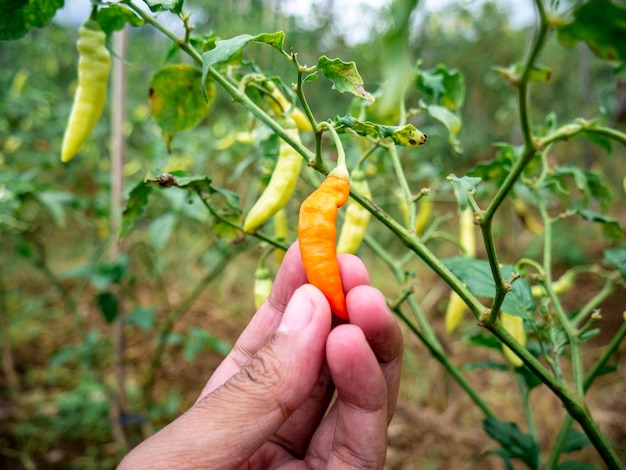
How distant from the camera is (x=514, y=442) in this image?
81 cm

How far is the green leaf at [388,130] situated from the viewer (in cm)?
56

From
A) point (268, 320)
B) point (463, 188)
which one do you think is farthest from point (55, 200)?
point (463, 188)

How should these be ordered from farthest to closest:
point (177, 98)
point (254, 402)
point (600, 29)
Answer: point (177, 98), point (254, 402), point (600, 29)

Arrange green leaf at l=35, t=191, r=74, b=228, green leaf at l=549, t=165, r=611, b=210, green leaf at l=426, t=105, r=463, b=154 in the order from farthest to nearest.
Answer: green leaf at l=35, t=191, r=74, b=228 → green leaf at l=549, t=165, r=611, b=210 → green leaf at l=426, t=105, r=463, b=154

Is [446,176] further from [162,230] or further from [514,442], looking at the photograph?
[162,230]

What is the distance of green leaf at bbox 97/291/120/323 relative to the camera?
1.23 meters

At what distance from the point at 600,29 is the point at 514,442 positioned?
693 mm

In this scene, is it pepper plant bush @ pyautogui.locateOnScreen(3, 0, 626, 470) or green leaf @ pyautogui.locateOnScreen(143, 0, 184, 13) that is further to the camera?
green leaf @ pyautogui.locateOnScreen(143, 0, 184, 13)

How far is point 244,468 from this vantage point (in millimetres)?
708

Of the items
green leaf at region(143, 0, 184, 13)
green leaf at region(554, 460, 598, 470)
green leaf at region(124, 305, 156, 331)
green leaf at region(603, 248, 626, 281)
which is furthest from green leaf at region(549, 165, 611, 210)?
green leaf at region(124, 305, 156, 331)

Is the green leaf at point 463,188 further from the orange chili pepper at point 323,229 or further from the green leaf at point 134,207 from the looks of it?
the green leaf at point 134,207

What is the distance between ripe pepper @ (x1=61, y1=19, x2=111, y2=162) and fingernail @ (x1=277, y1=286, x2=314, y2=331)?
53 centimetres

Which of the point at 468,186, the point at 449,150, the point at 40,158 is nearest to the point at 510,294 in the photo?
the point at 468,186

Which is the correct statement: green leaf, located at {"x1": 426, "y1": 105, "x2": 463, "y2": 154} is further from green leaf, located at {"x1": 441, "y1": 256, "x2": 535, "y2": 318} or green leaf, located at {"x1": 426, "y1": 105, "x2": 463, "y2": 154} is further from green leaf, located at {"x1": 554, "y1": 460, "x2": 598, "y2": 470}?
green leaf, located at {"x1": 554, "y1": 460, "x2": 598, "y2": 470}
